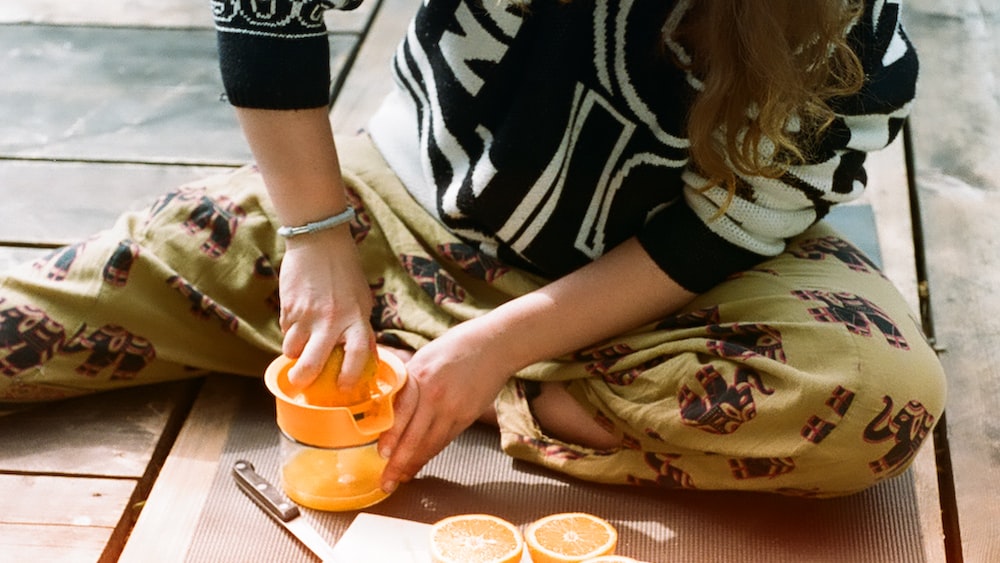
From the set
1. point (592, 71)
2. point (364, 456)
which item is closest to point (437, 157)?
point (592, 71)

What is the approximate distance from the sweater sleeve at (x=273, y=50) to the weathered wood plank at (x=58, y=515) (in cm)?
35

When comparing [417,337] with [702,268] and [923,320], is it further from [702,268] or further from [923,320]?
[923,320]

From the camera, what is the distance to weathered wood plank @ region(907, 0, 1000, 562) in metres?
1.09

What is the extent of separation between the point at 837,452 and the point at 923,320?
39 cm

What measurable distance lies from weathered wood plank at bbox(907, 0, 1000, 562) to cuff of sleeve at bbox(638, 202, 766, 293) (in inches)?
10.9

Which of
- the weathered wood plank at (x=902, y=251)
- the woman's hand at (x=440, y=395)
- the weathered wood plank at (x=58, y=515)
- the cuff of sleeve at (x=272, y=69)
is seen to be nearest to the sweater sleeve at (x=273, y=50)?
the cuff of sleeve at (x=272, y=69)

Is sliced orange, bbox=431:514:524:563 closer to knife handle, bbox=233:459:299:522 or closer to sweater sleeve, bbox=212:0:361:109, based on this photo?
knife handle, bbox=233:459:299:522

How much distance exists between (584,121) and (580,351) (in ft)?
0.66

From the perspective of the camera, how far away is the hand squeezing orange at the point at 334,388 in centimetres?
→ 98

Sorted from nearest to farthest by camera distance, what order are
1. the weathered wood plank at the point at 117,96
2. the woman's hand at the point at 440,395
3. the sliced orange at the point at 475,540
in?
the sliced orange at the point at 475,540
the woman's hand at the point at 440,395
the weathered wood plank at the point at 117,96

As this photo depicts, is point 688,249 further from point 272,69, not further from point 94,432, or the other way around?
point 94,432

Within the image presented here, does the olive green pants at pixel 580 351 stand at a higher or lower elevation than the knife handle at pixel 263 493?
higher

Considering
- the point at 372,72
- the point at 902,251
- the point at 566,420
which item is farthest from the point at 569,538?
the point at 372,72

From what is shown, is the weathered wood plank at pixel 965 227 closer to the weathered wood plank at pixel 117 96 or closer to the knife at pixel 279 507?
the knife at pixel 279 507
